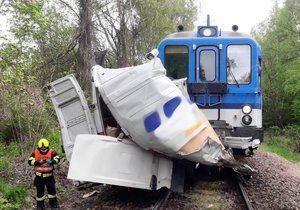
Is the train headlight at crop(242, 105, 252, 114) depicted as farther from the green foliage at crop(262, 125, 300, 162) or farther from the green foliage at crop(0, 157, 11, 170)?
the green foliage at crop(262, 125, 300, 162)

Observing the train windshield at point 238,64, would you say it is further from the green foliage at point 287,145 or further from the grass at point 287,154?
the green foliage at point 287,145

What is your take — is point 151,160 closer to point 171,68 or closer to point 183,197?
point 183,197

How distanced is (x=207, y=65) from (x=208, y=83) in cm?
43

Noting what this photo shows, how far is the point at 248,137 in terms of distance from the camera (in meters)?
9.11

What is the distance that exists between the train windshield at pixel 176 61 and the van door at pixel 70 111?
287cm

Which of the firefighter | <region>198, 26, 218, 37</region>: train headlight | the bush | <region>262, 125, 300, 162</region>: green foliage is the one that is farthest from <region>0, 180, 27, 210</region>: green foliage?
the bush

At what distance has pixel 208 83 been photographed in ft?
32.7

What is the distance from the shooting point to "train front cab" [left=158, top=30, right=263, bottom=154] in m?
9.87

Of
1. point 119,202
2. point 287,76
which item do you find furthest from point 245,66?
point 287,76

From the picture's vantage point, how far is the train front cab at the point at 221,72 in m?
9.87

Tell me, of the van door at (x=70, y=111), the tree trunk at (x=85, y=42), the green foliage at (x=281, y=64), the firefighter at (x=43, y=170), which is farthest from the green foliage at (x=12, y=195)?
the green foliage at (x=281, y=64)

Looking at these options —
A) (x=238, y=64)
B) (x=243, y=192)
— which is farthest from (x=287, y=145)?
(x=243, y=192)

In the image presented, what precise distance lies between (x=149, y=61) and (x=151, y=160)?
154 centimetres

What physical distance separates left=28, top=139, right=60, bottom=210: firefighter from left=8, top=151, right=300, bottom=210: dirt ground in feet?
1.06
